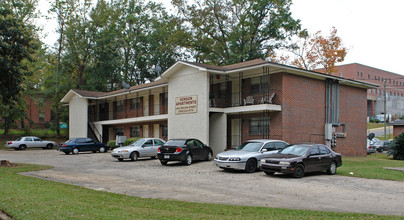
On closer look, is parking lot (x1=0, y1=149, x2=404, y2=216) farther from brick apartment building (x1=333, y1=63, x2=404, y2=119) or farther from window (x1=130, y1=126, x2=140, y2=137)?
brick apartment building (x1=333, y1=63, x2=404, y2=119)

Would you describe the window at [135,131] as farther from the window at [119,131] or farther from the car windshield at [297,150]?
the car windshield at [297,150]

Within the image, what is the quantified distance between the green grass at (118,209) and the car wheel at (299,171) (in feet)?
22.0

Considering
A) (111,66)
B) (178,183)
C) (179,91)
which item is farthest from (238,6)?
(178,183)

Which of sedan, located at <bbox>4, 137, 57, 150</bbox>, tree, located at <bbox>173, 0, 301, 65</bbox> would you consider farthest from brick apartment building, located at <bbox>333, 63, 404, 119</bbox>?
sedan, located at <bbox>4, 137, 57, 150</bbox>

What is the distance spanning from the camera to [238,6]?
45688 millimetres

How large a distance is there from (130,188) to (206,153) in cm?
1032

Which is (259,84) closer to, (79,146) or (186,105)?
(186,105)

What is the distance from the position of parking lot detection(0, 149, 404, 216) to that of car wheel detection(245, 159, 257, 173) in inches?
11.4

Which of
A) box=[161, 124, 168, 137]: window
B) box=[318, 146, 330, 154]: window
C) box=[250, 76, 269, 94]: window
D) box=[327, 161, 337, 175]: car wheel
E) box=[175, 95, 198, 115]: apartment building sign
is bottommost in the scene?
box=[327, 161, 337, 175]: car wheel

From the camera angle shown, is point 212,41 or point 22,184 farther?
point 212,41

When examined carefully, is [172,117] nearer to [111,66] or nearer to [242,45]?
[242,45]

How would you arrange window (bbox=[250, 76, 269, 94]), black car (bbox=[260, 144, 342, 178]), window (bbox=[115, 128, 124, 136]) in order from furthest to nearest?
window (bbox=[115, 128, 124, 136]) → window (bbox=[250, 76, 269, 94]) → black car (bbox=[260, 144, 342, 178])

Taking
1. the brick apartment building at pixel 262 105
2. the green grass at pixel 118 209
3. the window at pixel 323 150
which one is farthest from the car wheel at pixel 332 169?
the green grass at pixel 118 209

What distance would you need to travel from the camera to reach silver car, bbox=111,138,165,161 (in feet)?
75.4
